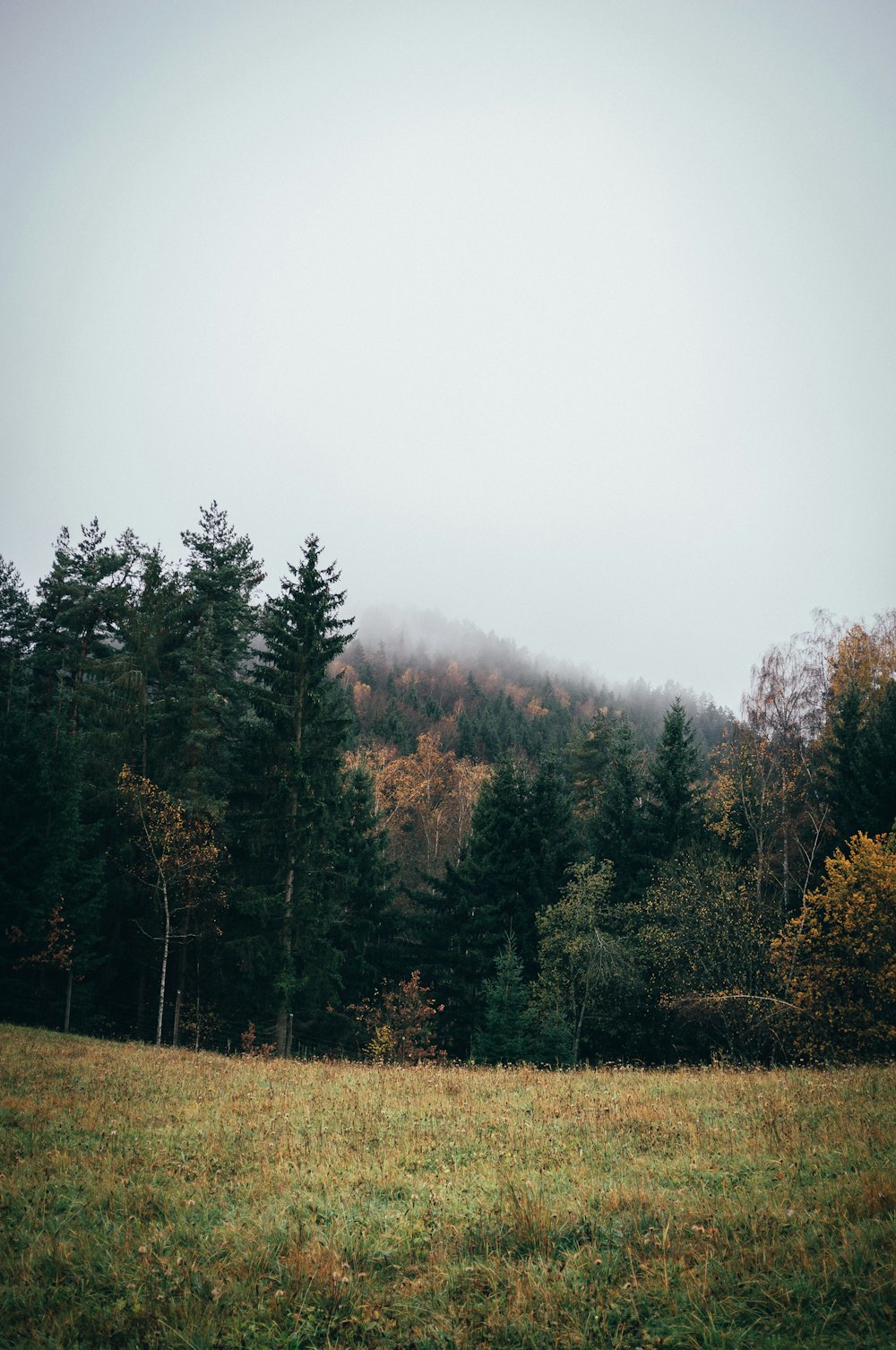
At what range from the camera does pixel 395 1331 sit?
4.55m

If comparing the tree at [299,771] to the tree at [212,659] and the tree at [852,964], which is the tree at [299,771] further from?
the tree at [852,964]

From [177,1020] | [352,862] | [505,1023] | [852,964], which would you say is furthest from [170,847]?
[852,964]

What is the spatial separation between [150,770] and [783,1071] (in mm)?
23698

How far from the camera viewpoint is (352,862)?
3234cm

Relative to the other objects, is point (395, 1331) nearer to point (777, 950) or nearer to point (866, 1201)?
A: point (866, 1201)

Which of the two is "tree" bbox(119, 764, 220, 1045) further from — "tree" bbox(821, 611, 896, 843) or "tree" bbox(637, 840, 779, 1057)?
"tree" bbox(821, 611, 896, 843)

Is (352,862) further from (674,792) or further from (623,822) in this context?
(674,792)

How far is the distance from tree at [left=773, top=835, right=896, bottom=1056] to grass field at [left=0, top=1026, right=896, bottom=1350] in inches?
366

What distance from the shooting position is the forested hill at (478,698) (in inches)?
3305

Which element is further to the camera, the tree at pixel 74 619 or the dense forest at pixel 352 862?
the tree at pixel 74 619

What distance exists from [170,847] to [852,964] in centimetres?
2220

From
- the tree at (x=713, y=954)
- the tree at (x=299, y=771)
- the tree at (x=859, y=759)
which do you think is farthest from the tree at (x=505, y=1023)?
the tree at (x=859, y=759)

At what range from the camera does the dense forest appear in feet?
74.0

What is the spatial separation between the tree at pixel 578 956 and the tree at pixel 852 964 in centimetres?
702
